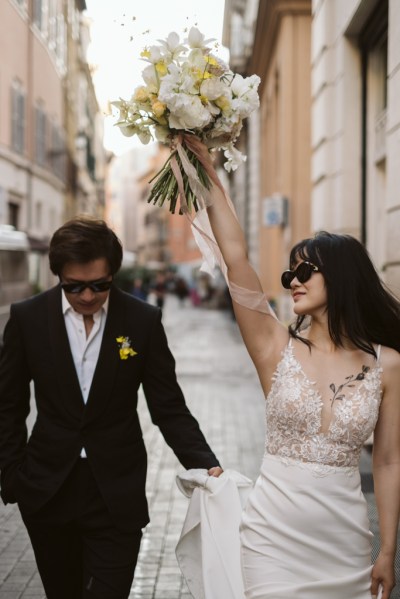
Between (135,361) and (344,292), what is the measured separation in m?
0.95

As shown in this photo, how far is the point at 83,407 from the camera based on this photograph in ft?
11.0

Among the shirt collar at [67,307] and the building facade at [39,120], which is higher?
the building facade at [39,120]

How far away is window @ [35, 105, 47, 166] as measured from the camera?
26578 mm

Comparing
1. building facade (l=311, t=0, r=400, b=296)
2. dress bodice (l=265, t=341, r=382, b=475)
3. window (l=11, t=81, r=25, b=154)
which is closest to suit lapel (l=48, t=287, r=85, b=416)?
dress bodice (l=265, t=341, r=382, b=475)

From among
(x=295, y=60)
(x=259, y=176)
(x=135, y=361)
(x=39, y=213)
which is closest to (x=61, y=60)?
(x=39, y=213)

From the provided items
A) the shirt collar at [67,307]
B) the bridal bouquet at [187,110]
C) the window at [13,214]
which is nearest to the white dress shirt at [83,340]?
the shirt collar at [67,307]

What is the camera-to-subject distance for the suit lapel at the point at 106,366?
334cm

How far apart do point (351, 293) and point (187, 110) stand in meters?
0.87

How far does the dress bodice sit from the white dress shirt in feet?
2.78

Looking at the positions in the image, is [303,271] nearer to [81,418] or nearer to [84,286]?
[84,286]

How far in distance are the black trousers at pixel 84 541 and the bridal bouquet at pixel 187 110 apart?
116 centimetres

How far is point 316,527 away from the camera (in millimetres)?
2801

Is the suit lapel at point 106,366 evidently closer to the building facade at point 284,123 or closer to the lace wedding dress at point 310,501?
the lace wedding dress at point 310,501

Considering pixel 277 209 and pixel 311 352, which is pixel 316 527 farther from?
pixel 277 209
